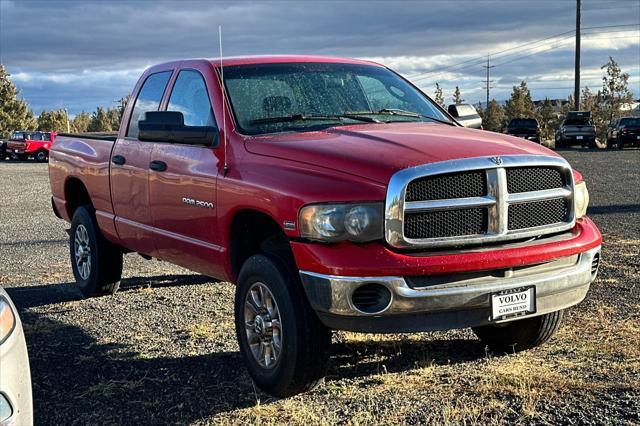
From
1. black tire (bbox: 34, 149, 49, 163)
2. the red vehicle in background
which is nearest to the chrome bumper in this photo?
the red vehicle in background

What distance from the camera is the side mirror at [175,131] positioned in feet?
16.8

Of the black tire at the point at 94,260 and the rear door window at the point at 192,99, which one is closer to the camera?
the rear door window at the point at 192,99

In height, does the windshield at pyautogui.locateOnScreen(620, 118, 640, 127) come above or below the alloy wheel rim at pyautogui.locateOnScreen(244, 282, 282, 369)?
below

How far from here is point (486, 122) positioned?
69.6 metres

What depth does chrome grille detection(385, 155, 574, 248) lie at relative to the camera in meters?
4.03

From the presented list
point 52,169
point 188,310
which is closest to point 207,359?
point 188,310

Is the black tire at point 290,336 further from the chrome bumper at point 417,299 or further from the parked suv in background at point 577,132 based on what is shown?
the parked suv in background at point 577,132

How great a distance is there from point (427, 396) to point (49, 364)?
8.53 feet

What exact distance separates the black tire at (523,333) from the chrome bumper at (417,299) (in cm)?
87

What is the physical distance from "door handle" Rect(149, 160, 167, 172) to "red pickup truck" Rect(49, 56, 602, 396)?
0.02m

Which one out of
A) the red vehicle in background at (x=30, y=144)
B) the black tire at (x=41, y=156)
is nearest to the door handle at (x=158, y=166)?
the red vehicle in background at (x=30, y=144)

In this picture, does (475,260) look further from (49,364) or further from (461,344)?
(49,364)

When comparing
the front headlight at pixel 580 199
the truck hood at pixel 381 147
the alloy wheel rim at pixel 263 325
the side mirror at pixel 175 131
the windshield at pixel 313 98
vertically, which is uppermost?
the windshield at pixel 313 98

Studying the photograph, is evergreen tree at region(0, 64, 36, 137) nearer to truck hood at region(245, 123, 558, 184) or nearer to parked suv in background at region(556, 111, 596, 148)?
parked suv in background at region(556, 111, 596, 148)
